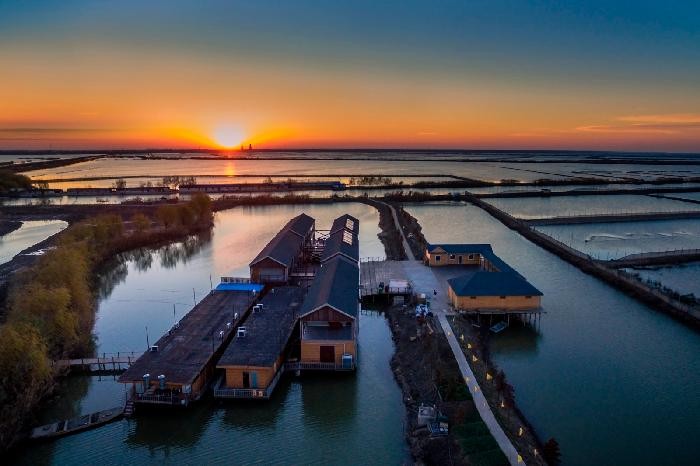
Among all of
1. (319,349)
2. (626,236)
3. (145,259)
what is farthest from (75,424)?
(626,236)

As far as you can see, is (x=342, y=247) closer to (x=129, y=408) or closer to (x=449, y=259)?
(x=449, y=259)

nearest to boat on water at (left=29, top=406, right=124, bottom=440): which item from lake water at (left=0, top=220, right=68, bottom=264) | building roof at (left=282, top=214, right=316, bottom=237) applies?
building roof at (left=282, top=214, right=316, bottom=237)

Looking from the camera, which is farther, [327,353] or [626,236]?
[626,236]

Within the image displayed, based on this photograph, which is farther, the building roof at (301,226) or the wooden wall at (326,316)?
the building roof at (301,226)

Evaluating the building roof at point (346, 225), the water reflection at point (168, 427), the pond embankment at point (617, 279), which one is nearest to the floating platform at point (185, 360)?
the water reflection at point (168, 427)

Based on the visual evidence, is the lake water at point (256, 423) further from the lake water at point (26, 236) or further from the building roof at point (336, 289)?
the lake water at point (26, 236)
